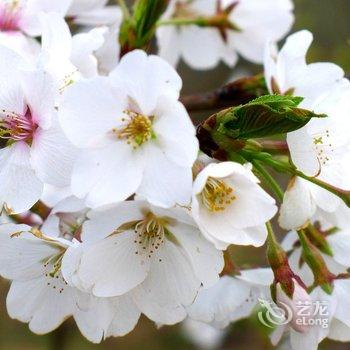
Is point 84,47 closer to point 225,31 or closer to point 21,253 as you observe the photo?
point 21,253

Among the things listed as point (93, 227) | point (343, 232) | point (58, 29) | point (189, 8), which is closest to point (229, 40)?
point (189, 8)

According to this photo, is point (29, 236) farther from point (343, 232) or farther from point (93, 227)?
point (343, 232)

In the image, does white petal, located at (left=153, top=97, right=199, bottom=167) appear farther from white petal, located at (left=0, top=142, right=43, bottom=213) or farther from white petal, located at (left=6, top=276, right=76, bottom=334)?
white petal, located at (left=6, top=276, right=76, bottom=334)

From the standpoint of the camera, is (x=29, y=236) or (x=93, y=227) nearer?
(x=93, y=227)

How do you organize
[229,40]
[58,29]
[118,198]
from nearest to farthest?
[118,198]
[58,29]
[229,40]

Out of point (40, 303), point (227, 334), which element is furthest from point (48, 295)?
point (227, 334)

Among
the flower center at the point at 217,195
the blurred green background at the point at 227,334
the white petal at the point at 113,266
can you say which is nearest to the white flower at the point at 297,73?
the flower center at the point at 217,195

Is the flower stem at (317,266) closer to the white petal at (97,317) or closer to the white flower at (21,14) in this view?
the white petal at (97,317)
